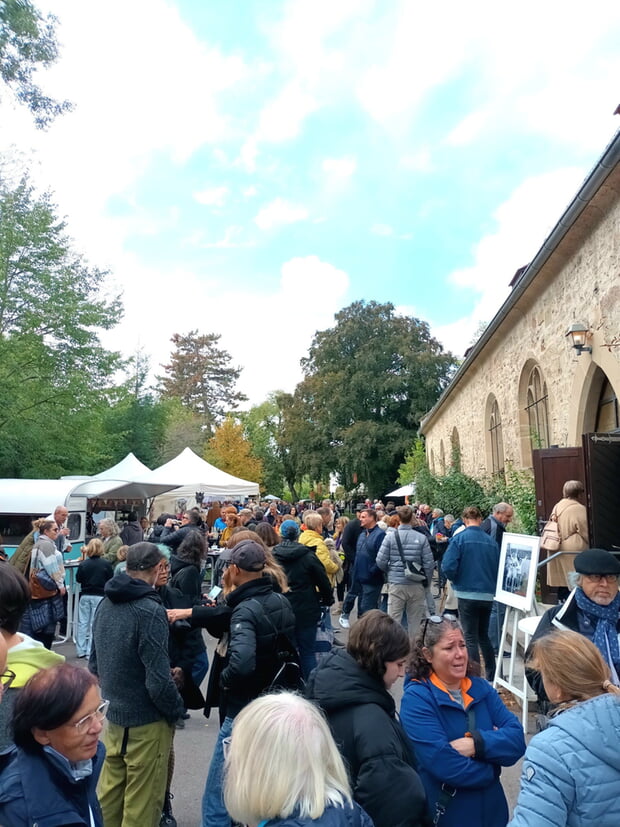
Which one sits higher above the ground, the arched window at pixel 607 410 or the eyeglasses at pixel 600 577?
the arched window at pixel 607 410

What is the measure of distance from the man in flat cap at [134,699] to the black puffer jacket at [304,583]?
263cm

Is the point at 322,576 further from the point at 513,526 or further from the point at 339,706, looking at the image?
the point at 513,526

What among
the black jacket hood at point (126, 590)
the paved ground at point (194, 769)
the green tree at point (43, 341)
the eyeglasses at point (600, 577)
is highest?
the green tree at point (43, 341)

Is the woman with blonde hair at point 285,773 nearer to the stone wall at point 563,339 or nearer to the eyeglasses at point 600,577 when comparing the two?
the eyeglasses at point 600,577

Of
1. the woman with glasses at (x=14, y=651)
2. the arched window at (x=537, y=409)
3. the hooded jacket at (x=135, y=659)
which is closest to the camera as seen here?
the woman with glasses at (x=14, y=651)

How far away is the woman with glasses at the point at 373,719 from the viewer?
2.04 meters

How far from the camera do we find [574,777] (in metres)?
1.83

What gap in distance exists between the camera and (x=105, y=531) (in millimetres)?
8062

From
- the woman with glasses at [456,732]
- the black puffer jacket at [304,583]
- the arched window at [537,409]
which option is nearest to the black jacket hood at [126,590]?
the woman with glasses at [456,732]

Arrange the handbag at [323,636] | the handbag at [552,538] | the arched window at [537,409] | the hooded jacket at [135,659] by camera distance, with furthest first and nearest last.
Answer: the arched window at [537,409], the handbag at [552,538], the handbag at [323,636], the hooded jacket at [135,659]

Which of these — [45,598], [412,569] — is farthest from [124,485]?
[412,569]

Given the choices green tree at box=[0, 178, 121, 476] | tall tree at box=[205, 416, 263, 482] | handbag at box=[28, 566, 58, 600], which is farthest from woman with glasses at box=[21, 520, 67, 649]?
tall tree at box=[205, 416, 263, 482]

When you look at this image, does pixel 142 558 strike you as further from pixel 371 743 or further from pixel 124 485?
pixel 124 485

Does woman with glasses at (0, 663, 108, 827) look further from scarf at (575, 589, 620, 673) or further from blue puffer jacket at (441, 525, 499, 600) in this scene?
blue puffer jacket at (441, 525, 499, 600)
